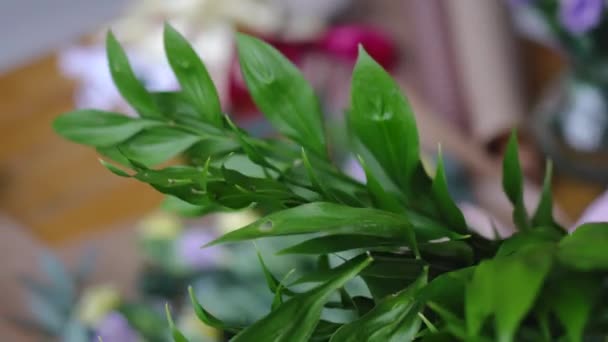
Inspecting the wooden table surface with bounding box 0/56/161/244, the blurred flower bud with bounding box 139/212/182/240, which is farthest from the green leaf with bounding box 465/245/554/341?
the wooden table surface with bounding box 0/56/161/244

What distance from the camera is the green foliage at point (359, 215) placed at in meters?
0.16

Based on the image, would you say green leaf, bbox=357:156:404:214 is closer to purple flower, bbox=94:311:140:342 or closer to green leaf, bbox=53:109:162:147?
green leaf, bbox=53:109:162:147

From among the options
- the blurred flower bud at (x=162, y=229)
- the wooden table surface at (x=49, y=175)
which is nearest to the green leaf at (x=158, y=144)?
Result: the blurred flower bud at (x=162, y=229)

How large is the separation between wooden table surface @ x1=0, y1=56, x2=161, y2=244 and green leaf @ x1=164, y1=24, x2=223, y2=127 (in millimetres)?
440

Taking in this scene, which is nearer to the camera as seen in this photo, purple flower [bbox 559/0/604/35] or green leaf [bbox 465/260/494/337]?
green leaf [bbox 465/260/494/337]

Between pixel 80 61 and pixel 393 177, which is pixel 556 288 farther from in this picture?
pixel 80 61

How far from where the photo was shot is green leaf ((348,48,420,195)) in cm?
21

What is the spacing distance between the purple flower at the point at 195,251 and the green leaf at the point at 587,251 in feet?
1.20

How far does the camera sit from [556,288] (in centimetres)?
16

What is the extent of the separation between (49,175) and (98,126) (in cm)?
51

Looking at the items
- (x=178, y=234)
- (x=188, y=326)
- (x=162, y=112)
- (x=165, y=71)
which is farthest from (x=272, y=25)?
(x=162, y=112)

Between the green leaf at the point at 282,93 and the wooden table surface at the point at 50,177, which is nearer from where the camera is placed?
the green leaf at the point at 282,93

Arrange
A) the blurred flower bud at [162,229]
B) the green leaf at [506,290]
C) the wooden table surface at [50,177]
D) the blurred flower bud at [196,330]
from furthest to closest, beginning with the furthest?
the wooden table surface at [50,177]
the blurred flower bud at [162,229]
the blurred flower bud at [196,330]
the green leaf at [506,290]

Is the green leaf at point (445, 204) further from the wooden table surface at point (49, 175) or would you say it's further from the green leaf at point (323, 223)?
the wooden table surface at point (49, 175)
